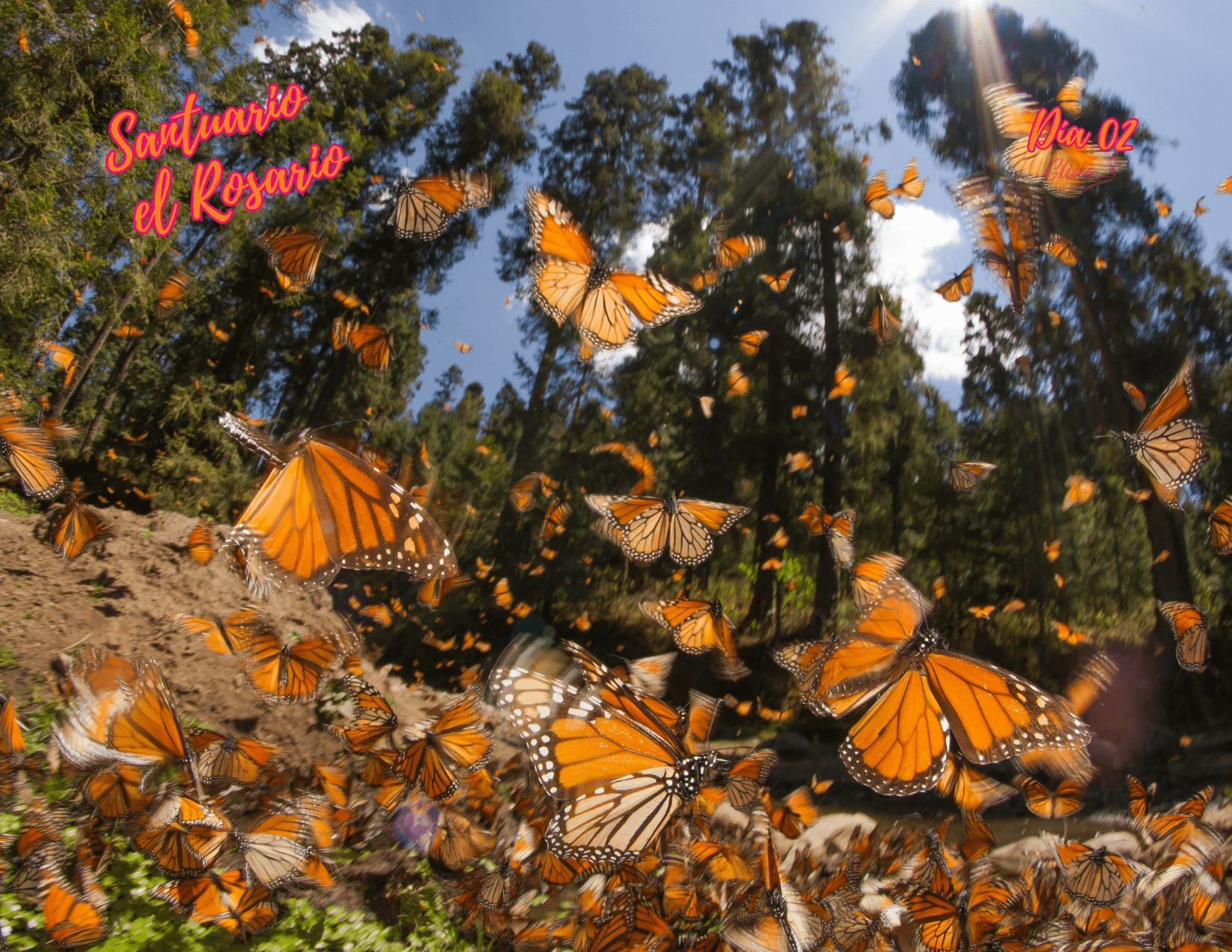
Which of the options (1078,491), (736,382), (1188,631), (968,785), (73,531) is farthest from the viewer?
(736,382)

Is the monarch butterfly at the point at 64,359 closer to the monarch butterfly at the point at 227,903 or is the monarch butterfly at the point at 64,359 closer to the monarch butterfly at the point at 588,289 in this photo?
the monarch butterfly at the point at 588,289

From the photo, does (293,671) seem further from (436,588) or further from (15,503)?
(15,503)

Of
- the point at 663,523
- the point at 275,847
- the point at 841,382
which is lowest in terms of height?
→ the point at 275,847

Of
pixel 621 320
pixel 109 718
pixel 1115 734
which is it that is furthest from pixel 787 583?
pixel 109 718

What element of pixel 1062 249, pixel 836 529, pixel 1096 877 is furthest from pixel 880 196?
pixel 1096 877

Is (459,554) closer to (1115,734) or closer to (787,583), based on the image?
(787,583)

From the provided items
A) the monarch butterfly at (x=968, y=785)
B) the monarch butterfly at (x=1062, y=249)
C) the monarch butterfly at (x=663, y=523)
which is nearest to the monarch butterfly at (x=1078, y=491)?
the monarch butterfly at (x=1062, y=249)
